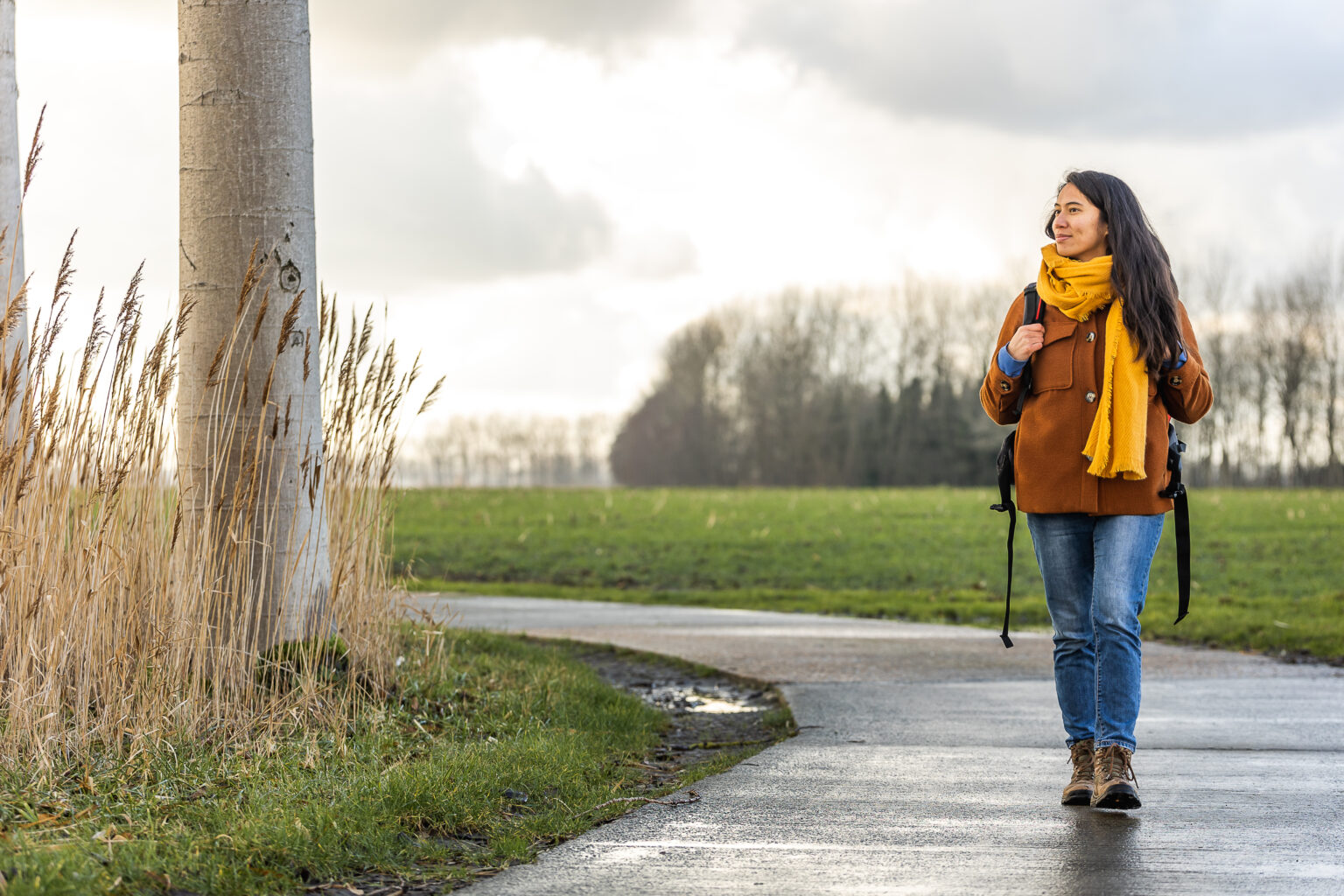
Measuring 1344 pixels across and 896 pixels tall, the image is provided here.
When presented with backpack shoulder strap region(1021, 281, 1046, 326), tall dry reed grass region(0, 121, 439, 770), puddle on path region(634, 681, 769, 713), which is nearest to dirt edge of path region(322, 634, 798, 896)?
puddle on path region(634, 681, 769, 713)

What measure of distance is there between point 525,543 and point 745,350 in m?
45.4

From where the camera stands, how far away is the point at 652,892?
9.62ft

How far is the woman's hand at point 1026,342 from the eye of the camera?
Answer: 13.1 feet

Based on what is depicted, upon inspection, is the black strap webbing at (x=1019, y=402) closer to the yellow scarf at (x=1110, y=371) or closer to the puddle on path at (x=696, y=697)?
the yellow scarf at (x=1110, y=371)

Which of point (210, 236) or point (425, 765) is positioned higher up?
point (210, 236)

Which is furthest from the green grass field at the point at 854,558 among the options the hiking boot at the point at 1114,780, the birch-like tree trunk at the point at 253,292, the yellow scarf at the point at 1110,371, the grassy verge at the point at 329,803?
the hiking boot at the point at 1114,780

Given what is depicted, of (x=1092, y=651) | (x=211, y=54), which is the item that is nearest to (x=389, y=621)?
(x=211, y=54)

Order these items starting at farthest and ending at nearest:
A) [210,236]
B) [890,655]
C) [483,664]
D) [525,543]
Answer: [525,543], [890,655], [483,664], [210,236]

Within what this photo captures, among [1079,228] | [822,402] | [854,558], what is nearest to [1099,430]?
[1079,228]

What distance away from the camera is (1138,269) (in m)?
3.96

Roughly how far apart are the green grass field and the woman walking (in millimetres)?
2983

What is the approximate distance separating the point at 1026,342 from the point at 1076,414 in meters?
0.28

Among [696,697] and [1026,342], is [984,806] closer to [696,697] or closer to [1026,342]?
[1026,342]

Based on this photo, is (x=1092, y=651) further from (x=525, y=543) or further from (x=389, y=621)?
(x=525, y=543)
